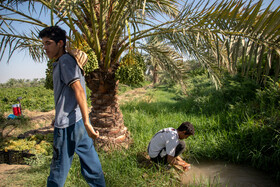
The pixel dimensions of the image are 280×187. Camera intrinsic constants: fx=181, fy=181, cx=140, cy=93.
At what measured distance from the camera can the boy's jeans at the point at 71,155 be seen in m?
1.66

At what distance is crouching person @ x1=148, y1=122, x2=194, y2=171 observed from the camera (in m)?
2.68

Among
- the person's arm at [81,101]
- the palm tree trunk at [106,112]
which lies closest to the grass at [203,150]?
the palm tree trunk at [106,112]

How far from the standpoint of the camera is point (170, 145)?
8.79 feet

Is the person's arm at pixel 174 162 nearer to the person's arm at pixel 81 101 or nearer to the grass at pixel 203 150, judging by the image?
the grass at pixel 203 150

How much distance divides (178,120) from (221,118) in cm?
105

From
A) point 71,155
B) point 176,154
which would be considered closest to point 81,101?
point 71,155

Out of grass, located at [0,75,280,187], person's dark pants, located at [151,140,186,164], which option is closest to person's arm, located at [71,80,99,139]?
grass, located at [0,75,280,187]

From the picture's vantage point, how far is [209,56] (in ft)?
11.6

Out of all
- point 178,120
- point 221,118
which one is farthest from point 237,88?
point 178,120

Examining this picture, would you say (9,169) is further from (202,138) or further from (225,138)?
(225,138)

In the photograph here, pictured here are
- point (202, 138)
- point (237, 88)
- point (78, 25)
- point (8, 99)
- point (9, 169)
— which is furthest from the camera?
point (8, 99)

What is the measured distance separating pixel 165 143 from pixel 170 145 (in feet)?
0.41

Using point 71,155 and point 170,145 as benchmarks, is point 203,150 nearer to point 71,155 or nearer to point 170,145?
point 170,145

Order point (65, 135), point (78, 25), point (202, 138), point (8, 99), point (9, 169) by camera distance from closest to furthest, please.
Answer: point (65, 135)
point (9, 169)
point (78, 25)
point (202, 138)
point (8, 99)
